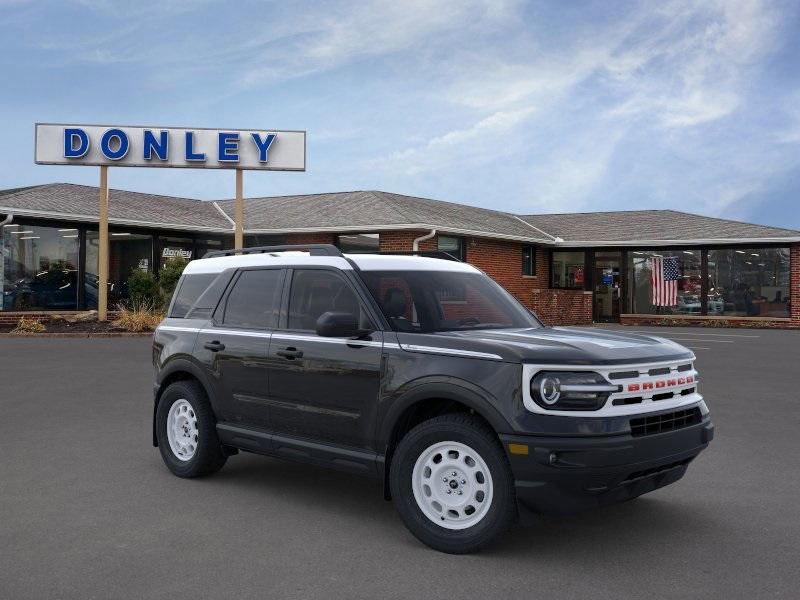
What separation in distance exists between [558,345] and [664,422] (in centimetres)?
81

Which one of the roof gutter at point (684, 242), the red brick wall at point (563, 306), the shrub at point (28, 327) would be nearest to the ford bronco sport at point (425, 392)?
the shrub at point (28, 327)

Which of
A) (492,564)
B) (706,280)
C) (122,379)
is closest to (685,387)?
(492,564)

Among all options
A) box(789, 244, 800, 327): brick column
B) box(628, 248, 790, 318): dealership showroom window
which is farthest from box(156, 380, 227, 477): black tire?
box(628, 248, 790, 318): dealership showroom window

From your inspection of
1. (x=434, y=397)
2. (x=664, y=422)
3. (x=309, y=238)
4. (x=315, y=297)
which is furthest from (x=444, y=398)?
(x=309, y=238)

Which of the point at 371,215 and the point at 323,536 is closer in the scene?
the point at 323,536

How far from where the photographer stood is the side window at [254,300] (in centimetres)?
634

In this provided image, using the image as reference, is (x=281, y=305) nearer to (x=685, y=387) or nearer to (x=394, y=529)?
(x=394, y=529)

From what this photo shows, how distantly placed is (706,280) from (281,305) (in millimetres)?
27979

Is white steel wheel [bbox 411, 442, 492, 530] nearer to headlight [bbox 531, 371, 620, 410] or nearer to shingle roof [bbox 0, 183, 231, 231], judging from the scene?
headlight [bbox 531, 371, 620, 410]

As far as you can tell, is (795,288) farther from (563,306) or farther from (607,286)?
(563,306)

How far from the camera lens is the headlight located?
15.1 ft

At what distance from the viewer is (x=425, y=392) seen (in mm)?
5000

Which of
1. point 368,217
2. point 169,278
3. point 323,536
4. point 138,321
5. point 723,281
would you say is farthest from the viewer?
point 723,281

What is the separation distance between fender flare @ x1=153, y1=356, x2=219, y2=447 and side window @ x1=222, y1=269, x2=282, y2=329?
450mm
